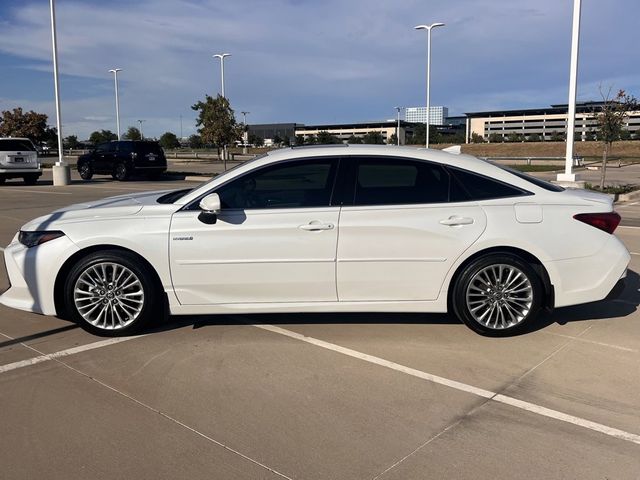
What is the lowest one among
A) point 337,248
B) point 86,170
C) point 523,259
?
point 523,259

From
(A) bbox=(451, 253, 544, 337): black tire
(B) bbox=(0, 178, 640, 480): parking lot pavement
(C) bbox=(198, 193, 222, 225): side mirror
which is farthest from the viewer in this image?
(A) bbox=(451, 253, 544, 337): black tire

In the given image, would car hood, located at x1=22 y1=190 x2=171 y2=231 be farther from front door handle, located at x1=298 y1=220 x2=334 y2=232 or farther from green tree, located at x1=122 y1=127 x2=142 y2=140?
green tree, located at x1=122 y1=127 x2=142 y2=140

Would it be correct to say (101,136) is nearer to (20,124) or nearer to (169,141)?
(169,141)

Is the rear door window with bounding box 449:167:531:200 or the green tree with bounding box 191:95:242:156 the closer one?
the rear door window with bounding box 449:167:531:200

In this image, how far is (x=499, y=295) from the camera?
4.78 m

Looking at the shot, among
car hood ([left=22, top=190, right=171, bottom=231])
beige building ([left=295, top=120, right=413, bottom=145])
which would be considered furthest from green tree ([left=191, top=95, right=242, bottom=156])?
beige building ([left=295, top=120, right=413, bottom=145])

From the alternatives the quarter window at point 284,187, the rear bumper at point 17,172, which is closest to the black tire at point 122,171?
the rear bumper at point 17,172

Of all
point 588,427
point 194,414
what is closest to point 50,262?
point 194,414

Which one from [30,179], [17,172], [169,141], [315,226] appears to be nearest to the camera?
[315,226]

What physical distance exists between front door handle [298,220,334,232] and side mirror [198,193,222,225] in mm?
687

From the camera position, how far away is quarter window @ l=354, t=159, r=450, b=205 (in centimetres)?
479

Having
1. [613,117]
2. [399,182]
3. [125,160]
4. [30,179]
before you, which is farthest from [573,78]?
[30,179]

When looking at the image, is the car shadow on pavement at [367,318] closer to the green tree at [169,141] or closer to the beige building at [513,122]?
the green tree at [169,141]

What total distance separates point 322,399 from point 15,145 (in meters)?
23.1
